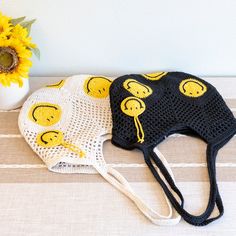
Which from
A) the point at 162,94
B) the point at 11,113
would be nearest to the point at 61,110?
the point at 11,113

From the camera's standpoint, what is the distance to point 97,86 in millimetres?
953

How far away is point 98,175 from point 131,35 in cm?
39

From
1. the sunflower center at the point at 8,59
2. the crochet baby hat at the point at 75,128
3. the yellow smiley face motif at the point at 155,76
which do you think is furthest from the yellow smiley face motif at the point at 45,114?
the yellow smiley face motif at the point at 155,76

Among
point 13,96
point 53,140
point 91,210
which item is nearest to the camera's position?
point 91,210

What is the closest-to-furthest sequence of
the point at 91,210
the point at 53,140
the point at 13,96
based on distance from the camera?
the point at 91,210 → the point at 53,140 → the point at 13,96

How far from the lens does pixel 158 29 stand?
977mm

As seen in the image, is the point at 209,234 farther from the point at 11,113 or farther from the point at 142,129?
the point at 11,113

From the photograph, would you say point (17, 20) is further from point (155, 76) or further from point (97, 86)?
point (155, 76)

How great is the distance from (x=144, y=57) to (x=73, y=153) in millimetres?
361

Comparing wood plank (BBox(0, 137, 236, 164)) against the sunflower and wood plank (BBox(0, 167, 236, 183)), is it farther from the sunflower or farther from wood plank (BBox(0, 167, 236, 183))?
the sunflower

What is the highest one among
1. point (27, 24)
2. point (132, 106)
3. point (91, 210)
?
point (27, 24)

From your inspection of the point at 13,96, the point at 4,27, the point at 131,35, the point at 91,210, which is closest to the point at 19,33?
the point at 4,27

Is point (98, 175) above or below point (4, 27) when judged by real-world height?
below

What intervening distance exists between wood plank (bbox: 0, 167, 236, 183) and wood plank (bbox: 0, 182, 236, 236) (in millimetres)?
13
